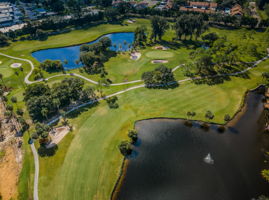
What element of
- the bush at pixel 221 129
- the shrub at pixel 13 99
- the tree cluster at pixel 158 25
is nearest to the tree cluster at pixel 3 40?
the shrub at pixel 13 99

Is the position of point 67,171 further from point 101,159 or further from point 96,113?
point 96,113

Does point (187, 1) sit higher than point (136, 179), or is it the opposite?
point (187, 1)

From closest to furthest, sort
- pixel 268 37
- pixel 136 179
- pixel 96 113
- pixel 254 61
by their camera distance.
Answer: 1. pixel 136 179
2. pixel 96 113
3. pixel 254 61
4. pixel 268 37

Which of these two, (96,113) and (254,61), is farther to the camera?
(254,61)

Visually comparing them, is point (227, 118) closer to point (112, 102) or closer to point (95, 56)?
point (112, 102)

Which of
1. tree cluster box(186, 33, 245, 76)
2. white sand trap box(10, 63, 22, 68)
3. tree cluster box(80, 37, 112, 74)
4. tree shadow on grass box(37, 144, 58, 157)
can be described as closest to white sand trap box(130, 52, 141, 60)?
tree cluster box(80, 37, 112, 74)

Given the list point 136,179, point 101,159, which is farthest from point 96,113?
point 136,179

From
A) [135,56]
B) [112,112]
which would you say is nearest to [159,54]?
[135,56]
